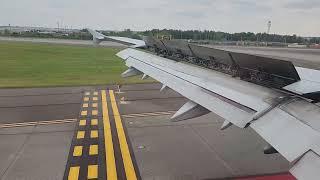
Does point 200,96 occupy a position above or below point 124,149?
above

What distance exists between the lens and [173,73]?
8.87 m

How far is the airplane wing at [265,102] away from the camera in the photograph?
3.98m

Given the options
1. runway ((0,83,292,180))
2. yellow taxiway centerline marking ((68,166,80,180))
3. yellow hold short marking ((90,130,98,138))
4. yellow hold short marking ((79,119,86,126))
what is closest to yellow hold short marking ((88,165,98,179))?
runway ((0,83,292,180))

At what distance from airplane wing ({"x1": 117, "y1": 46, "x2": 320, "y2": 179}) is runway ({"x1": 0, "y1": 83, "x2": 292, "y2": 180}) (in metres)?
2.31

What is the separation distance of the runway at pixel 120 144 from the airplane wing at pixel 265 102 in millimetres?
2310

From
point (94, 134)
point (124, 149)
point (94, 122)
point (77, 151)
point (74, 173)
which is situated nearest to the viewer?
point (74, 173)

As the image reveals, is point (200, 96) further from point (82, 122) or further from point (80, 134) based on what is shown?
point (82, 122)

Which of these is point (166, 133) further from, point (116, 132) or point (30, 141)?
point (30, 141)

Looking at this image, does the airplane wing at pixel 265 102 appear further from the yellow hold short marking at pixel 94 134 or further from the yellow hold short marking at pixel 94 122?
the yellow hold short marking at pixel 94 122

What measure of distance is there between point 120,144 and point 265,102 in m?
6.21

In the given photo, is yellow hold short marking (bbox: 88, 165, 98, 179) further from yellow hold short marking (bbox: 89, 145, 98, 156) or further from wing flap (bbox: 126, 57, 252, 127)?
wing flap (bbox: 126, 57, 252, 127)

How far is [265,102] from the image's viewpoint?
5.38 m

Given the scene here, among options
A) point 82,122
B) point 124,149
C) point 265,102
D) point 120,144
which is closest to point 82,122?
point 82,122

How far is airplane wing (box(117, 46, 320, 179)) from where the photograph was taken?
13.1ft
